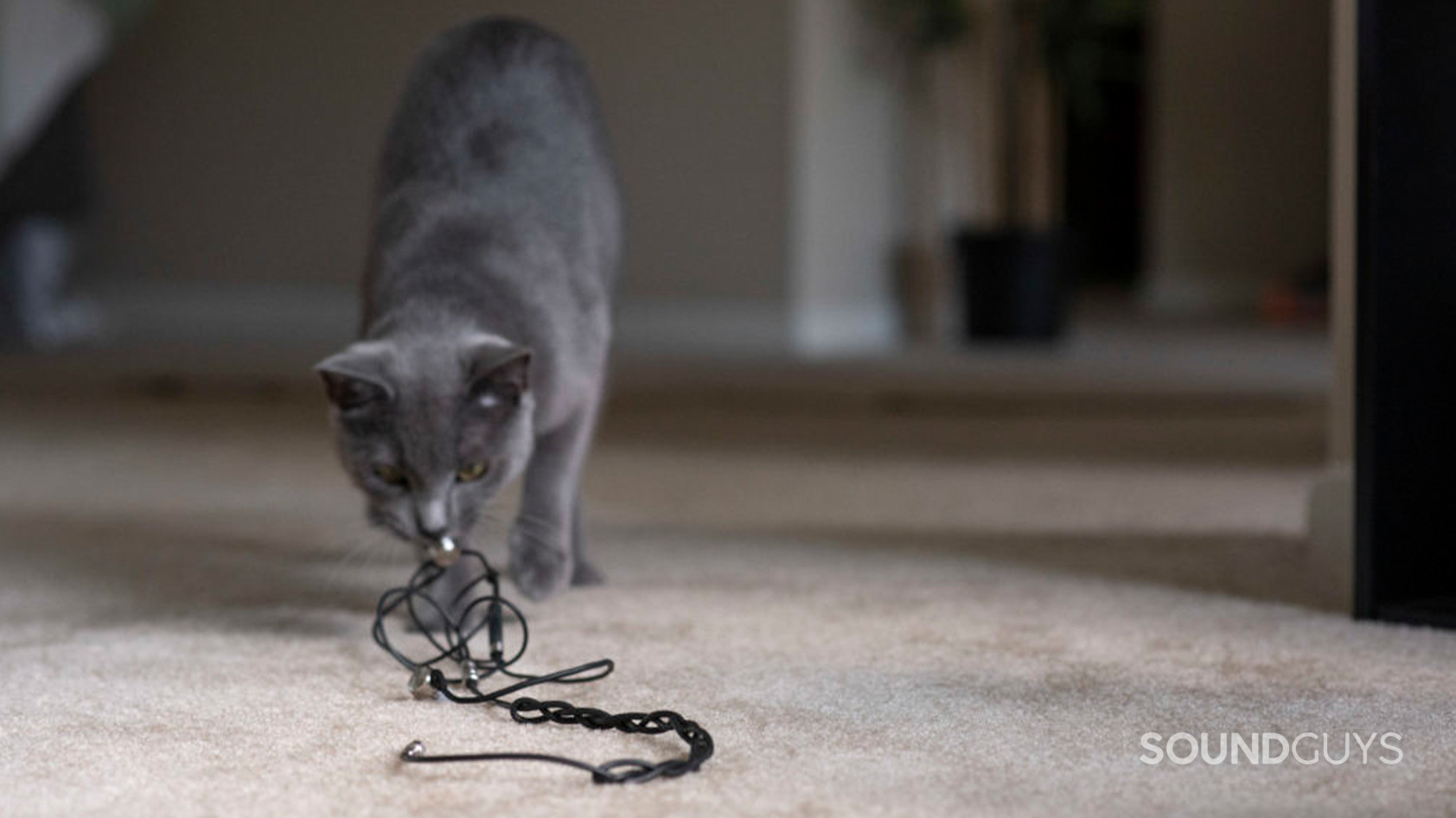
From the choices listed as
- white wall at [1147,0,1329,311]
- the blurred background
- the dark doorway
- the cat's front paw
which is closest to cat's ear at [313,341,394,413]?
the cat's front paw

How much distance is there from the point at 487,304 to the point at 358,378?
0.63 ft

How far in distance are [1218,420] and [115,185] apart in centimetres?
331

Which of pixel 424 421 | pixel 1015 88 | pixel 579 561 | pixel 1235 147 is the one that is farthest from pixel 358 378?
pixel 1235 147

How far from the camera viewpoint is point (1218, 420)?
113 inches

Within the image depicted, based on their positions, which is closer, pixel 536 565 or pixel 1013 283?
pixel 536 565

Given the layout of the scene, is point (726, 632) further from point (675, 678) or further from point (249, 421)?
point (249, 421)

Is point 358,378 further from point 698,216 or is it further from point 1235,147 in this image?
point 1235,147

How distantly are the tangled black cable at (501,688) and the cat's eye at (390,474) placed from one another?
0.23ft

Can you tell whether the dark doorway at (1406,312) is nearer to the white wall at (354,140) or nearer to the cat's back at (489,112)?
the cat's back at (489,112)

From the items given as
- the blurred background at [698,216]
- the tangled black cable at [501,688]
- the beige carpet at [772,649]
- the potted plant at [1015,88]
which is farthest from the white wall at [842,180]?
the tangled black cable at [501,688]

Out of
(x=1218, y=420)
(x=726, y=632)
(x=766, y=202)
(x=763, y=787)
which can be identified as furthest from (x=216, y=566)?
(x=766, y=202)

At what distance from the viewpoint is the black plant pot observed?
174 inches

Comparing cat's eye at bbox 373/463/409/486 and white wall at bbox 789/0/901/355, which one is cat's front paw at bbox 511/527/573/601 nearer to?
cat's eye at bbox 373/463/409/486

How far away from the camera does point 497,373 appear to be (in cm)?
126
